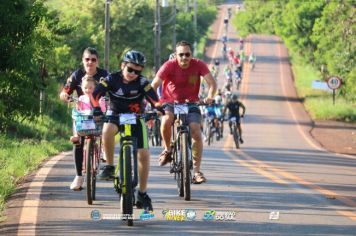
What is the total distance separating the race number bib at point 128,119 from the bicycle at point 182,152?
6.40 feet

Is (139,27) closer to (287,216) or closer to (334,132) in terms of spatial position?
(334,132)

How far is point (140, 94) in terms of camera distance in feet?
37.4

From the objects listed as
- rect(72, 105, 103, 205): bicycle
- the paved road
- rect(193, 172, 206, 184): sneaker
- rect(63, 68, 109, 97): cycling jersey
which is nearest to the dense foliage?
the paved road

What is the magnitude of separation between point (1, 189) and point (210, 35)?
12266 cm

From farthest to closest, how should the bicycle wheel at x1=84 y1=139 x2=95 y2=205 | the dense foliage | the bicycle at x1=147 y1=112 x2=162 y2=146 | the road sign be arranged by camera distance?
the road sign, the dense foliage, the bicycle at x1=147 y1=112 x2=162 y2=146, the bicycle wheel at x1=84 y1=139 x2=95 y2=205

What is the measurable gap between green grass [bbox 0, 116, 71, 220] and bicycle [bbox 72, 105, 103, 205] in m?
1.17

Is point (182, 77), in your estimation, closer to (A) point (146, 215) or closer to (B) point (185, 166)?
(B) point (185, 166)

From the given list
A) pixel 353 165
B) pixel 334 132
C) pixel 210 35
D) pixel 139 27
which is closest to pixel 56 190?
pixel 353 165

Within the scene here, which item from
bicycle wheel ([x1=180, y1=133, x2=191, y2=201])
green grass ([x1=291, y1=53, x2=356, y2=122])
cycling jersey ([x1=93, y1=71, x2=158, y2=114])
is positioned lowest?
green grass ([x1=291, y1=53, x2=356, y2=122])

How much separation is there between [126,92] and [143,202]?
130cm

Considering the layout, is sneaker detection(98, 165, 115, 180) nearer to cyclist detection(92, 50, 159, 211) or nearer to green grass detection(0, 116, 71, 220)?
cyclist detection(92, 50, 159, 211)

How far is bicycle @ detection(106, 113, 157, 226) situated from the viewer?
418 inches

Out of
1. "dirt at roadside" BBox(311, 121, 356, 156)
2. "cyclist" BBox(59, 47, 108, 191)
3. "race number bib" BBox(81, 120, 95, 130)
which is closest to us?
"race number bib" BBox(81, 120, 95, 130)

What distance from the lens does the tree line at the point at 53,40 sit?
15.5m
